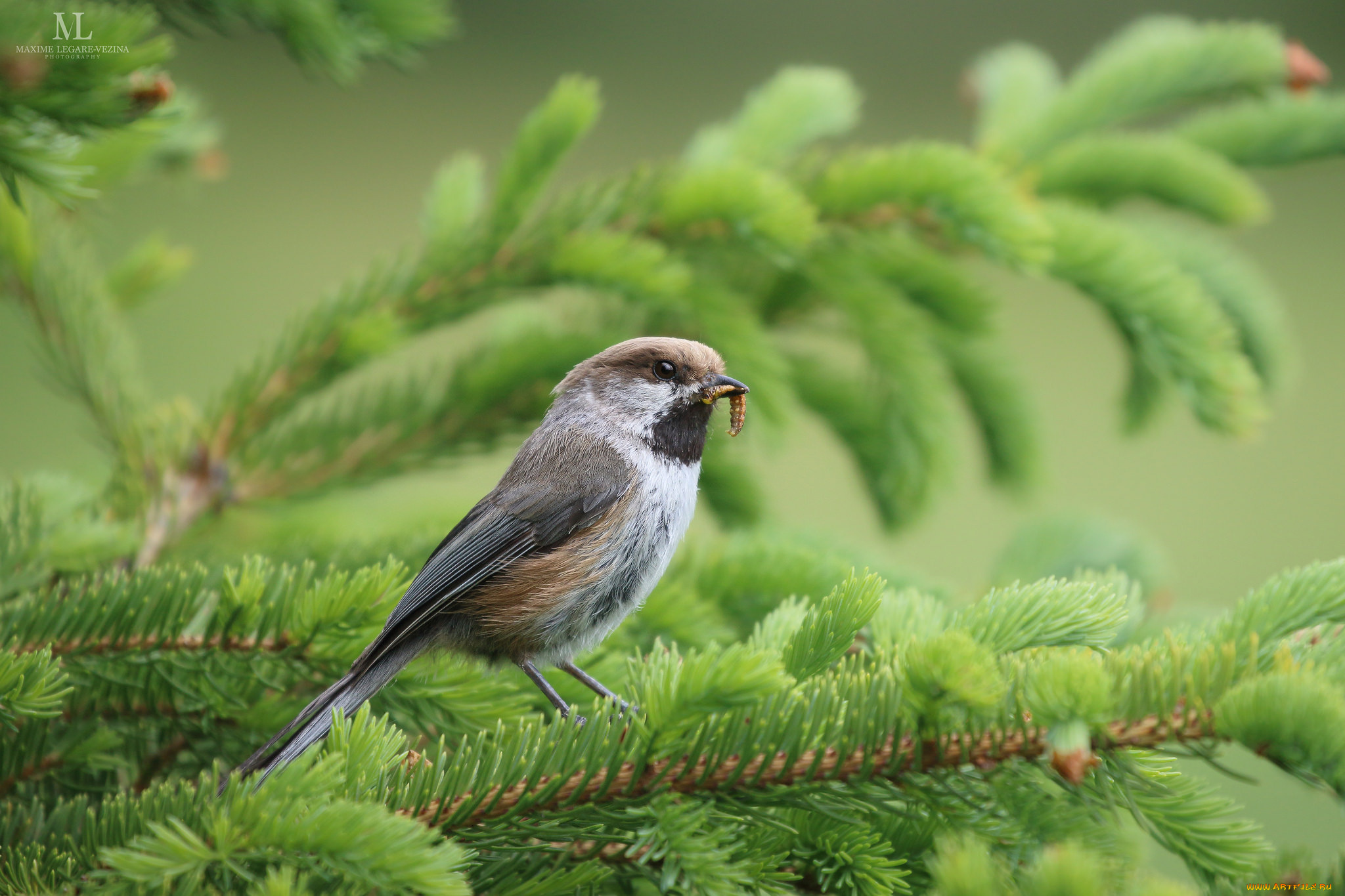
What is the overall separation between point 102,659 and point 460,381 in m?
0.76

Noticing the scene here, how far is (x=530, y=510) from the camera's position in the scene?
4.28ft

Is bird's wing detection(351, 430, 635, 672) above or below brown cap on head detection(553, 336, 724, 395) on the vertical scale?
below

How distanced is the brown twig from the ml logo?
0.77 m

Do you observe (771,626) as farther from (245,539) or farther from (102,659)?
(245,539)

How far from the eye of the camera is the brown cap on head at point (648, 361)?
141cm

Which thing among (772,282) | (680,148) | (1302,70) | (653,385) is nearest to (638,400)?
(653,385)

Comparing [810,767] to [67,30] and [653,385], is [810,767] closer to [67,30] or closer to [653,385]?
[653,385]

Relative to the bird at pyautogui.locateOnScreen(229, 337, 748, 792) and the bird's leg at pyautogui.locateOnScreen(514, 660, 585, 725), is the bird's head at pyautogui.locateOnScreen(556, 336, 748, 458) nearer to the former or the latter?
the bird at pyautogui.locateOnScreen(229, 337, 748, 792)

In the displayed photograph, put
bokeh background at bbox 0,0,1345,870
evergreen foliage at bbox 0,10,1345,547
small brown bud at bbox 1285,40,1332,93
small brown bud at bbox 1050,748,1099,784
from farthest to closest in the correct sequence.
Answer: bokeh background at bbox 0,0,1345,870
small brown bud at bbox 1285,40,1332,93
evergreen foliage at bbox 0,10,1345,547
small brown bud at bbox 1050,748,1099,784

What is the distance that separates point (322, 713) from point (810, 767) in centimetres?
51

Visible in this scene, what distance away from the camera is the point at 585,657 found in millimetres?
1311

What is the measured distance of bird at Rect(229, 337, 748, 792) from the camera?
1216 mm

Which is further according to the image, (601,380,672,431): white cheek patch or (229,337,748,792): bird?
(601,380,672,431): white cheek patch

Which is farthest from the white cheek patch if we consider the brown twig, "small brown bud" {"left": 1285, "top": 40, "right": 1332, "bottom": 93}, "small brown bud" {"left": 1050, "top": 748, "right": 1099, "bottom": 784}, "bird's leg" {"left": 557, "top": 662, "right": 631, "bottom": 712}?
"small brown bud" {"left": 1285, "top": 40, "right": 1332, "bottom": 93}
